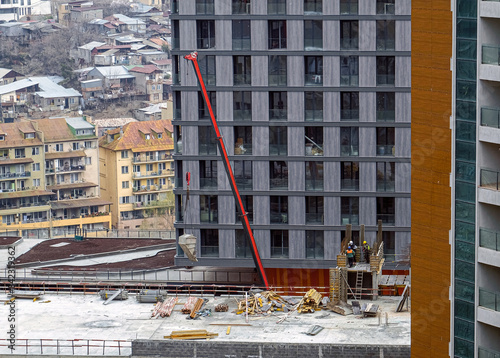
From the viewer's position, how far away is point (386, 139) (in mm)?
80438

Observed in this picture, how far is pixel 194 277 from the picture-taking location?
86.4 metres

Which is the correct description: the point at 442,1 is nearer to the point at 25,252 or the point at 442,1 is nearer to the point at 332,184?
the point at 332,184

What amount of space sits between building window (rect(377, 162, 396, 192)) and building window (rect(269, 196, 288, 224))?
272 inches

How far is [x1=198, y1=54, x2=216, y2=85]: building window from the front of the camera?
7994 cm

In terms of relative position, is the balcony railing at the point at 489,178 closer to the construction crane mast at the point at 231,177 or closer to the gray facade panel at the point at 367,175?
the construction crane mast at the point at 231,177

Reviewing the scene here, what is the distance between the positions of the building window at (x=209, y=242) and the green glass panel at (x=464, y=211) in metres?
42.4

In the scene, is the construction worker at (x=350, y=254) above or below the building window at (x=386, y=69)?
below

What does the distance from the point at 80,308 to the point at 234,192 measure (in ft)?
41.2

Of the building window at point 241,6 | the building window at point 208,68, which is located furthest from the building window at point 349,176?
the building window at point 241,6

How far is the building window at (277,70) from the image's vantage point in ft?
261

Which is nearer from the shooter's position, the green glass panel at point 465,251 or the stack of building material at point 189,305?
the green glass panel at point 465,251

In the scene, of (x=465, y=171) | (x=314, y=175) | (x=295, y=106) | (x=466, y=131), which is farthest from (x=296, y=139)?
(x=466, y=131)

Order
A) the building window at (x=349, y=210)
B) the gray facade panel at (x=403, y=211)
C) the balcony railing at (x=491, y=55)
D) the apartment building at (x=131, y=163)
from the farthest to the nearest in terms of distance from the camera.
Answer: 1. the apartment building at (x=131, y=163)
2. the building window at (x=349, y=210)
3. the gray facade panel at (x=403, y=211)
4. the balcony railing at (x=491, y=55)

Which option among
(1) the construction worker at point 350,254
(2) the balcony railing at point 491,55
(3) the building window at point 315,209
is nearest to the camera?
(2) the balcony railing at point 491,55
